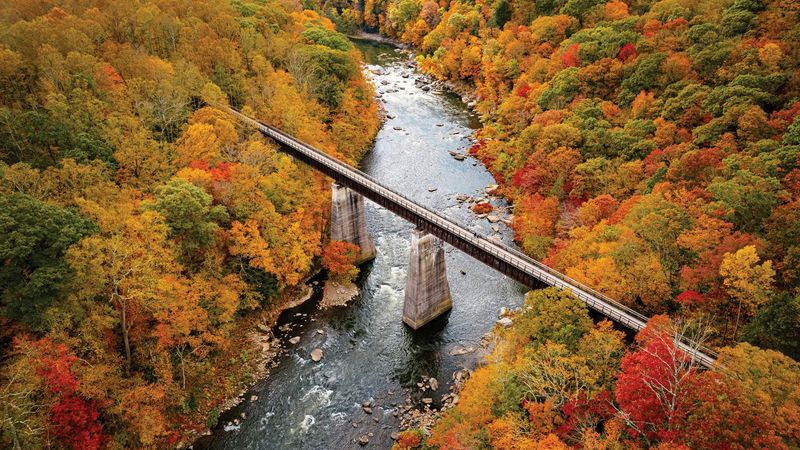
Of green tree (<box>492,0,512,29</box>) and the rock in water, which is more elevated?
green tree (<box>492,0,512,29</box>)

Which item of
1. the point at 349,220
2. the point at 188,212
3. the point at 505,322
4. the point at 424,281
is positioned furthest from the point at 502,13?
the point at 188,212

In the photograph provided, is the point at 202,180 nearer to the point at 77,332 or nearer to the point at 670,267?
the point at 77,332

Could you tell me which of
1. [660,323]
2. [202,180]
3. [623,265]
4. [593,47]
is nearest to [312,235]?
[202,180]

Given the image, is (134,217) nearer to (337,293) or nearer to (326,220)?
(337,293)

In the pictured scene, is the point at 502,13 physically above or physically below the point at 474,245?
above

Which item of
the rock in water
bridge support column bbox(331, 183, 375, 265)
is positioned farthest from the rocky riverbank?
the rock in water

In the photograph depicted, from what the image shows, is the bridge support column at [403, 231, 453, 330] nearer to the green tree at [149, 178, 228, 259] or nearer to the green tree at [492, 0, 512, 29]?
the green tree at [149, 178, 228, 259]
